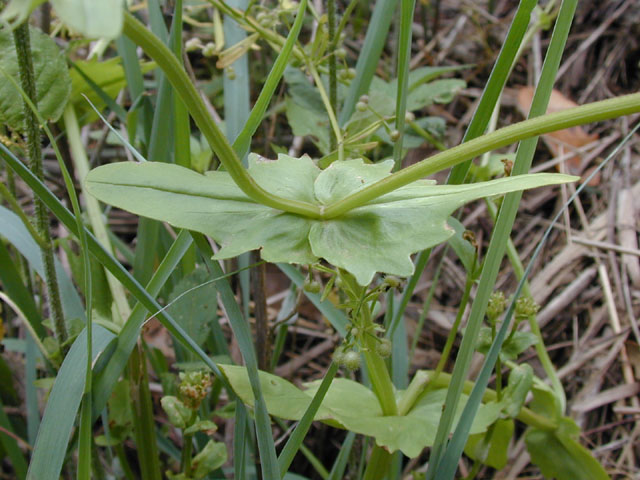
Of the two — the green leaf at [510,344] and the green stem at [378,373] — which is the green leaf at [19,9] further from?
the green leaf at [510,344]

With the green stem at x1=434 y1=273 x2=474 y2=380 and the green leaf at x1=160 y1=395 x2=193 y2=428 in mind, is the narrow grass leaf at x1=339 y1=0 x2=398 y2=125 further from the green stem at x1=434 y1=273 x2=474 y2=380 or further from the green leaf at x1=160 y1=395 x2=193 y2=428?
the green leaf at x1=160 y1=395 x2=193 y2=428

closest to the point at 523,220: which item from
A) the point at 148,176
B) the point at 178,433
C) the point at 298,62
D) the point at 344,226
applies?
the point at 298,62

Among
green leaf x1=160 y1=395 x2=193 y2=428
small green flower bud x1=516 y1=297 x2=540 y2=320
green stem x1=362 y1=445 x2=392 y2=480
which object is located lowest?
green stem x1=362 y1=445 x2=392 y2=480

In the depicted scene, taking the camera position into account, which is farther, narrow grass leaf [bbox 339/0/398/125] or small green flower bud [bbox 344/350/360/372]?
narrow grass leaf [bbox 339/0/398/125]

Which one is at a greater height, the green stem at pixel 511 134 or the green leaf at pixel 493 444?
the green stem at pixel 511 134

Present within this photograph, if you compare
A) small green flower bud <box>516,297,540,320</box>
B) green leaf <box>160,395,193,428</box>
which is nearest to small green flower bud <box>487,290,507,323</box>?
small green flower bud <box>516,297,540,320</box>

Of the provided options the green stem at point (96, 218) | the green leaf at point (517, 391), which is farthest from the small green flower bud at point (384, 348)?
the green stem at point (96, 218)

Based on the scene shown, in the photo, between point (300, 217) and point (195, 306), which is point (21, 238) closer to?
point (195, 306)
